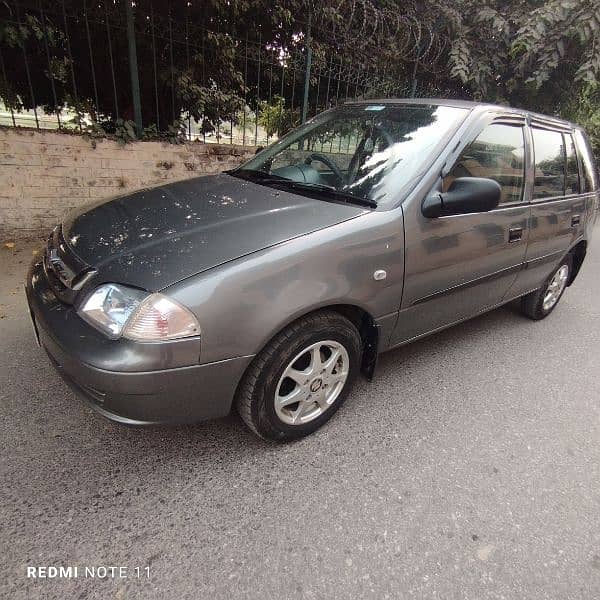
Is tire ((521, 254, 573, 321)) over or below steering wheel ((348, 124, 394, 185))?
below

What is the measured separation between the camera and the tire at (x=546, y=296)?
3.71 meters

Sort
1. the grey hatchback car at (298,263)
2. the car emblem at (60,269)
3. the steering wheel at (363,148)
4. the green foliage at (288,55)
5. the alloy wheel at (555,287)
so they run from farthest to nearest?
1. the green foliage at (288,55)
2. the alloy wheel at (555,287)
3. the steering wheel at (363,148)
4. the car emblem at (60,269)
5. the grey hatchback car at (298,263)

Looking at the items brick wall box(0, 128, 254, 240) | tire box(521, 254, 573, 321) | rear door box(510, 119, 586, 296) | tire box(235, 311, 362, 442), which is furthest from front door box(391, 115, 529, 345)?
brick wall box(0, 128, 254, 240)

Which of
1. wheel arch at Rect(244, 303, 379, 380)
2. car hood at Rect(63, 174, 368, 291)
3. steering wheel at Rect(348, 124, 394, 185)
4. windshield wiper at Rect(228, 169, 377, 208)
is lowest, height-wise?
wheel arch at Rect(244, 303, 379, 380)

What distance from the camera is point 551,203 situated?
318cm

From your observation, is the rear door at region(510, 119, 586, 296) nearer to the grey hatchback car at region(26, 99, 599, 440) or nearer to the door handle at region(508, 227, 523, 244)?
the grey hatchback car at region(26, 99, 599, 440)

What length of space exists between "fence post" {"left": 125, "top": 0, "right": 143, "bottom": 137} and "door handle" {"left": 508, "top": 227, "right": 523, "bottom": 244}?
4.16m

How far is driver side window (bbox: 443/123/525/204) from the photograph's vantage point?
249 centimetres

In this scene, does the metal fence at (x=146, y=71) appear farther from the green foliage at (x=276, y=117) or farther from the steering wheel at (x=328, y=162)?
the steering wheel at (x=328, y=162)

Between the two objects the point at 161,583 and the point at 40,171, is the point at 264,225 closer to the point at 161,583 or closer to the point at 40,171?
the point at 161,583

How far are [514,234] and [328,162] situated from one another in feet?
4.34

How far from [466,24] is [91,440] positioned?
315 inches

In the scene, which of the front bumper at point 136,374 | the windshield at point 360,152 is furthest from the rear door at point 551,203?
the front bumper at point 136,374

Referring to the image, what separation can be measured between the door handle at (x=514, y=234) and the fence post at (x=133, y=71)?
13.7 ft
